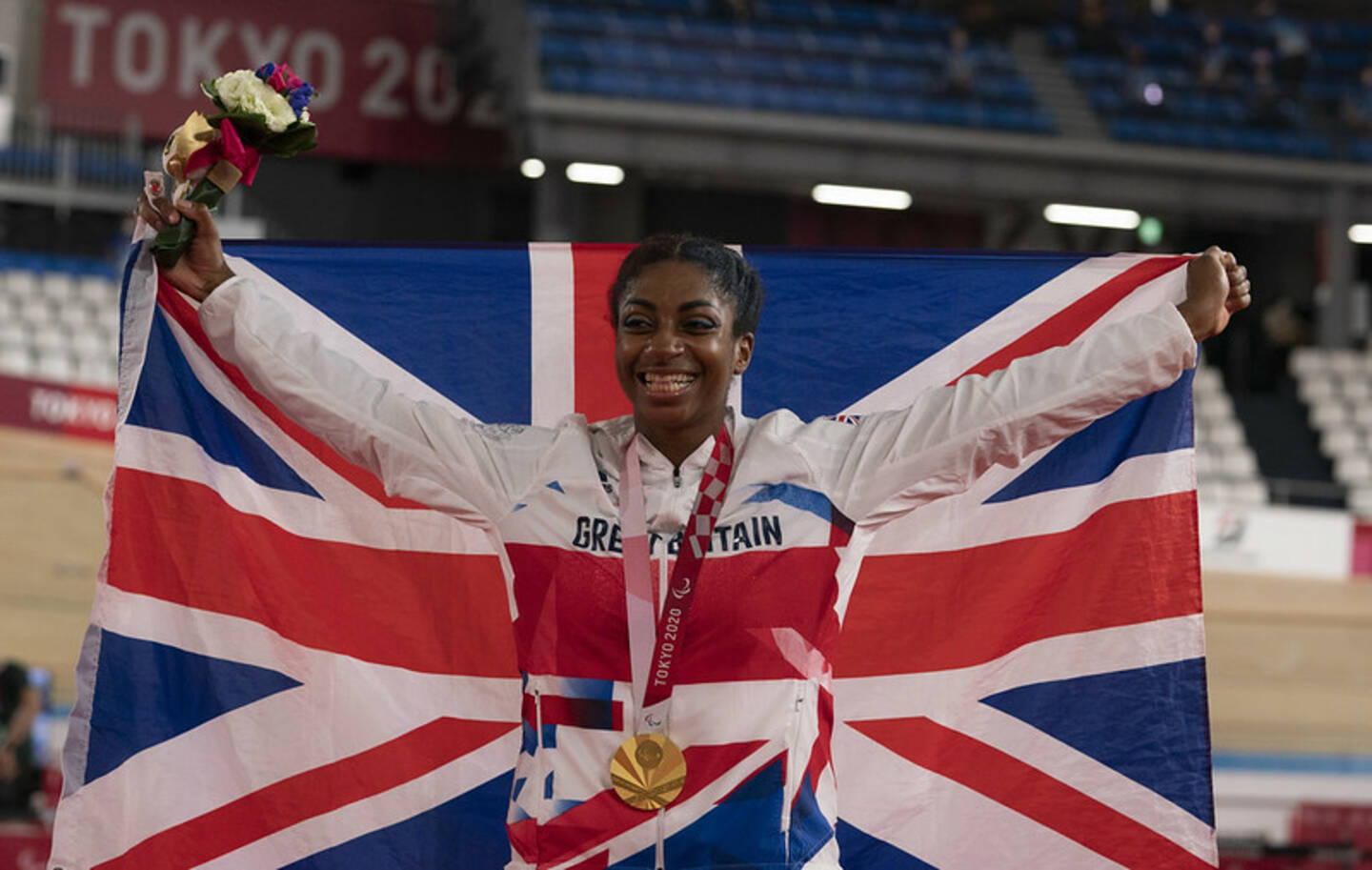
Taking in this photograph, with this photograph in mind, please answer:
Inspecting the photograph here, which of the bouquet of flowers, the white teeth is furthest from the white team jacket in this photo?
the bouquet of flowers

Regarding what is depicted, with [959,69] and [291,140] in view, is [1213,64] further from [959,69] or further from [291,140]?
[291,140]

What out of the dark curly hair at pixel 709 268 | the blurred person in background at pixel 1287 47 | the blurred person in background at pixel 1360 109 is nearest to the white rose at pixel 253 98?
the dark curly hair at pixel 709 268

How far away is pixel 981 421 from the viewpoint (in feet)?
7.80

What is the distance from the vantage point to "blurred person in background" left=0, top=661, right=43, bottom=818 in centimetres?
595

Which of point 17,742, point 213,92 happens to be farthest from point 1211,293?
point 17,742

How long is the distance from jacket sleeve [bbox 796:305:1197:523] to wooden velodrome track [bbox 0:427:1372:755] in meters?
7.85

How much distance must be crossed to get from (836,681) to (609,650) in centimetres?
105

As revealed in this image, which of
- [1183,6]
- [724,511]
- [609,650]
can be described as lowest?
[609,650]

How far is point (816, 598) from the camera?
7.43ft

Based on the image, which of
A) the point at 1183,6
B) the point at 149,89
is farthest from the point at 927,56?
the point at 149,89

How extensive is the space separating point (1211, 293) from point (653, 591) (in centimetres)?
102

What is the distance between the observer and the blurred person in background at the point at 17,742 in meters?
5.95

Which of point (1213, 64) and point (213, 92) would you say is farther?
point (1213, 64)

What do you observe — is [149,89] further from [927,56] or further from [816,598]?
[816,598]
